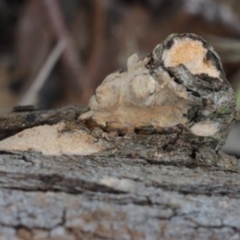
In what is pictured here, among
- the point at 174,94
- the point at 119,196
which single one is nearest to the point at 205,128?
the point at 174,94

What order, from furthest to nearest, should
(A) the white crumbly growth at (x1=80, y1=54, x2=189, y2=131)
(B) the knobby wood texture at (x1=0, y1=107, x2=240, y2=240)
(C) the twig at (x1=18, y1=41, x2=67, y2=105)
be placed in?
1. (C) the twig at (x1=18, y1=41, x2=67, y2=105)
2. (A) the white crumbly growth at (x1=80, y1=54, x2=189, y2=131)
3. (B) the knobby wood texture at (x1=0, y1=107, x2=240, y2=240)

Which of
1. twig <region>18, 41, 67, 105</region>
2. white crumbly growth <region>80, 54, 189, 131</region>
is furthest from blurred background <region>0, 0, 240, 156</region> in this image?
white crumbly growth <region>80, 54, 189, 131</region>

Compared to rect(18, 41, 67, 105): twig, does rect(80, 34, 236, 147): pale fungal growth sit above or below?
below

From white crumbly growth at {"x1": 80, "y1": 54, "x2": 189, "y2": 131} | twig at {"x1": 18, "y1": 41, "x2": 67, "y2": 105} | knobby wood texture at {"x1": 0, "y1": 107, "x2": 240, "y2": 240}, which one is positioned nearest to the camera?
knobby wood texture at {"x1": 0, "y1": 107, "x2": 240, "y2": 240}

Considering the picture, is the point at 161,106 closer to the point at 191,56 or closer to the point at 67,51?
the point at 191,56

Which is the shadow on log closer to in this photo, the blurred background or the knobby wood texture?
the knobby wood texture

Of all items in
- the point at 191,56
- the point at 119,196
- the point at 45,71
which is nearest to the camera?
the point at 119,196

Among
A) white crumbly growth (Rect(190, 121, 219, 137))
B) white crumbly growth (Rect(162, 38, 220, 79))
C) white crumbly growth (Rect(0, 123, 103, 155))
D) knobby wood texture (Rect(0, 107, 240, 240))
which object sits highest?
white crumbly growth (Rect(162, 38, 220, 79))
